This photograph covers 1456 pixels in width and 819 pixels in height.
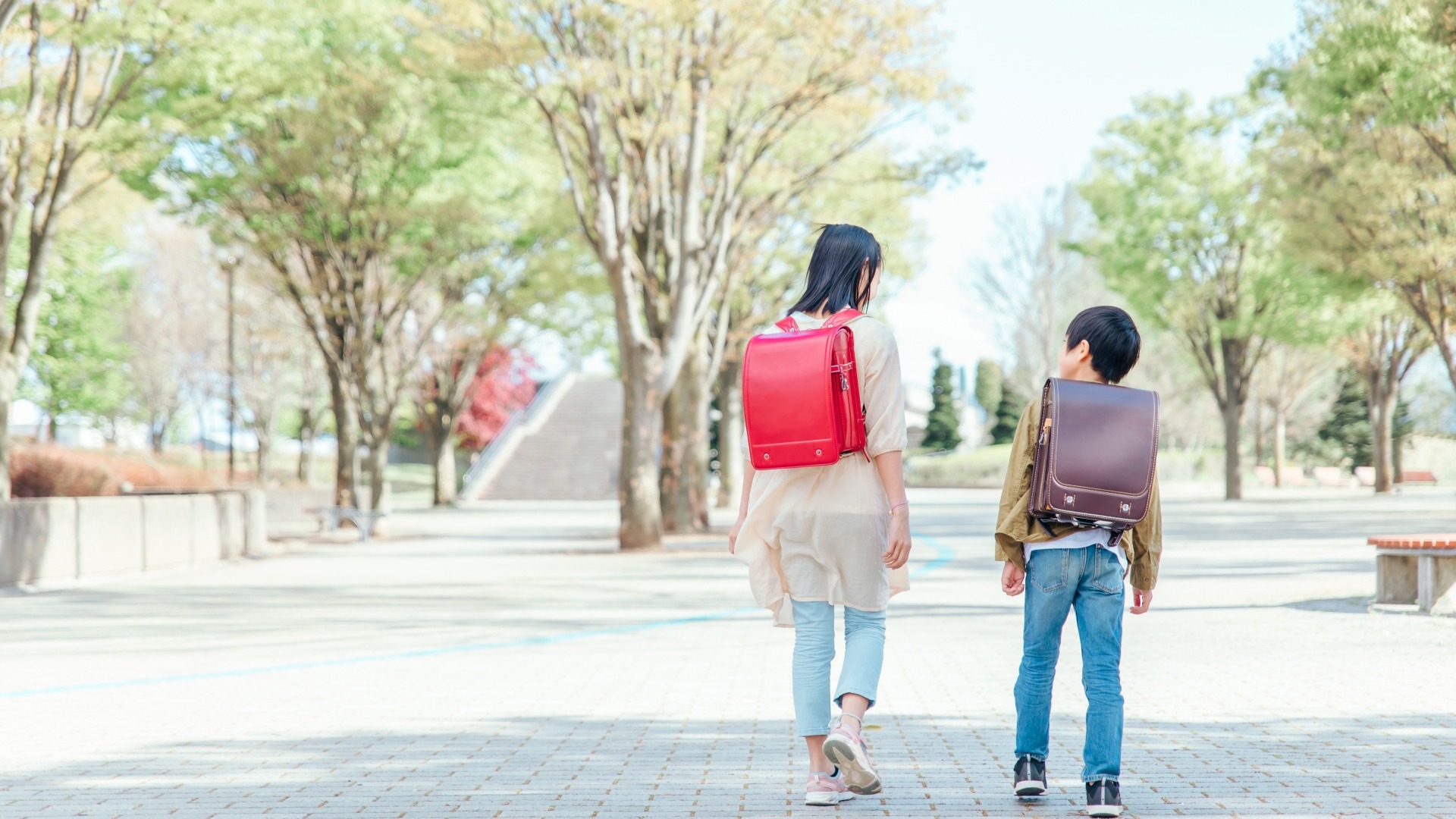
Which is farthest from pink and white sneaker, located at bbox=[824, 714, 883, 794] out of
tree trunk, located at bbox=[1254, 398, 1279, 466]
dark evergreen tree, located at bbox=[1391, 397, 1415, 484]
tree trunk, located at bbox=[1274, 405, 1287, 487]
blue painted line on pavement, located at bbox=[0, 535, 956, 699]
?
tree trunk, located at bbox=[1254, 398, 1279, 466]

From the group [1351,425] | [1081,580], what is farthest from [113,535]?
[1351,425]

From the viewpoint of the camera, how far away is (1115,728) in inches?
153

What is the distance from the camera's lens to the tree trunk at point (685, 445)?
20.2 m

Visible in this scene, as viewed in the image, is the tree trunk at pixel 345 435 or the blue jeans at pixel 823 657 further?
the tree trunk at pixel 345 435

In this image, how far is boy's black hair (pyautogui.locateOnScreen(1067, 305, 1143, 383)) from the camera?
4016 millimetres

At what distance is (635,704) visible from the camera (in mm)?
6176

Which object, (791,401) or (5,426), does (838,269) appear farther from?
(5,426)

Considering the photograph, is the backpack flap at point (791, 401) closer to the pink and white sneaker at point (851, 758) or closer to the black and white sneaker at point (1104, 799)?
the pink and white sneaker at point (851, 758)

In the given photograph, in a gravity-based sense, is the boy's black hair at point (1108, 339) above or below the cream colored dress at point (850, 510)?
above

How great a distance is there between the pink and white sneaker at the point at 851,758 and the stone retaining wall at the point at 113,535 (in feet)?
36.1

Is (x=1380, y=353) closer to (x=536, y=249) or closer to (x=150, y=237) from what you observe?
(x=536, y=249)

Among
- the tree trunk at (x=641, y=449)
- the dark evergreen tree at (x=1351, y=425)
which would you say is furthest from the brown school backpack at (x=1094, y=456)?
the dark evergreen tree at (x=1351, y=425)

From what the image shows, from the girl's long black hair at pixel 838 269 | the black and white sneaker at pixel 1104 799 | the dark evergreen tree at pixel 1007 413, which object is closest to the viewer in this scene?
the black and white sneaker at pixel 1104 799

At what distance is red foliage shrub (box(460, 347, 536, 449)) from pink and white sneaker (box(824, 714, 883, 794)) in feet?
151
